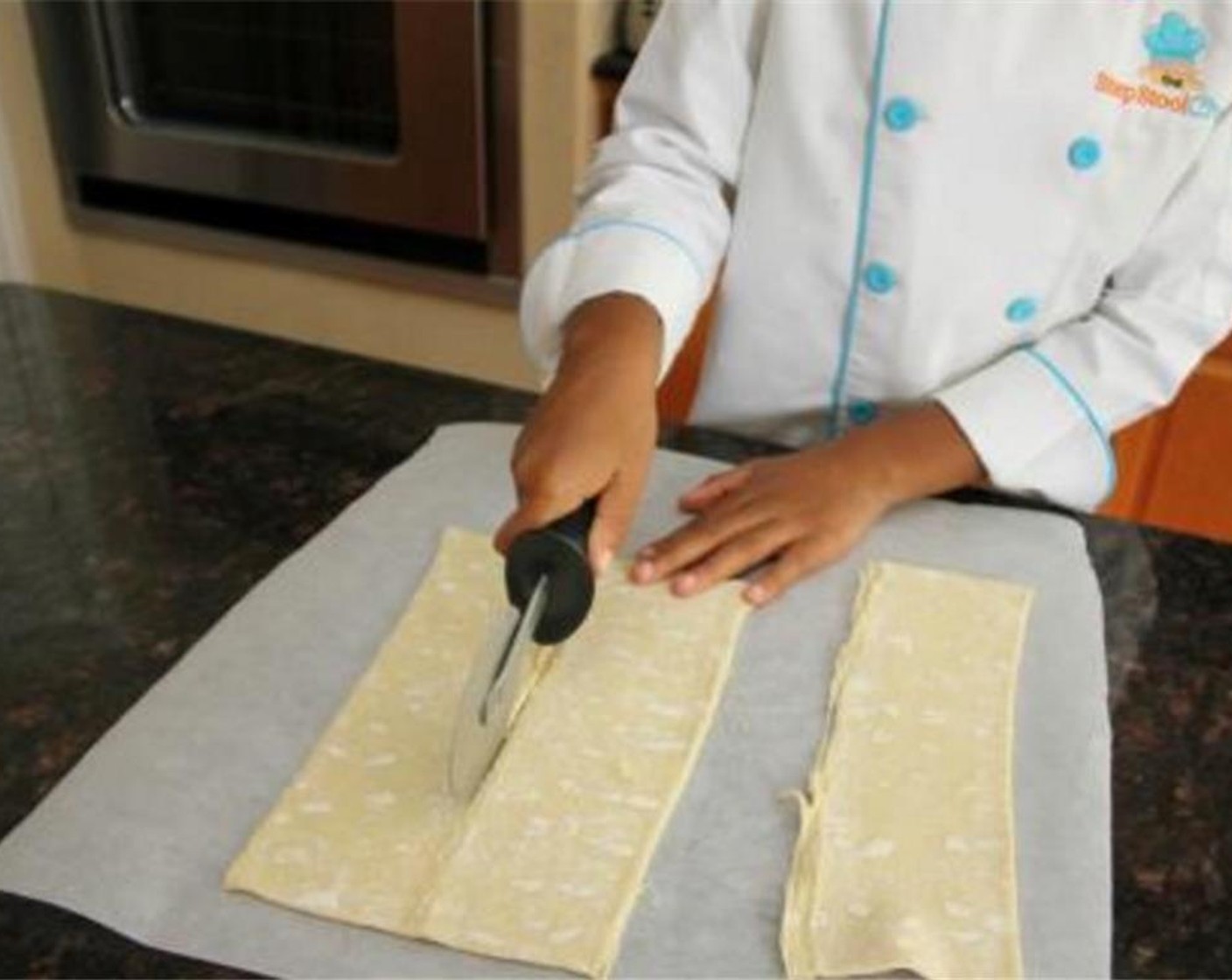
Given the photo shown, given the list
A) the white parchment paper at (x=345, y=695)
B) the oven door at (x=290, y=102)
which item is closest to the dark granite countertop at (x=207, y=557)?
the white parchment paper at (x=345, y=695)

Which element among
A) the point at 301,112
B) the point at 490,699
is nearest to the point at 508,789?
the point at 490,699

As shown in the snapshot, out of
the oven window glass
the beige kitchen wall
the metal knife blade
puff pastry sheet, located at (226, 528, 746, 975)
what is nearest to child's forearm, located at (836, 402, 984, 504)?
puff pastry sheet, located at (226, 528, 746, 975)

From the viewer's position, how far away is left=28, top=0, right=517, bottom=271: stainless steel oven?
130 centimetres

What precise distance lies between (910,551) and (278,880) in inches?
13.2

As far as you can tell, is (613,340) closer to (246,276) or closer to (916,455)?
(916,455)

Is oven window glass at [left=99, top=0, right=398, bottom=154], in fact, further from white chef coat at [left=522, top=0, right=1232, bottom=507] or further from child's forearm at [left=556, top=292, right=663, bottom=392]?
child's forearm at [left=556, top=292, right=663, bottom=392]

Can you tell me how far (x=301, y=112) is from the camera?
1.39m

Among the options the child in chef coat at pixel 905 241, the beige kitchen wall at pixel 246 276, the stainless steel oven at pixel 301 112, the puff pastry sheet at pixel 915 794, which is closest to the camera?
the puff pastry sheet at pixel 915 794

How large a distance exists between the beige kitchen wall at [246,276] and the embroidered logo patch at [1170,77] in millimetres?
746

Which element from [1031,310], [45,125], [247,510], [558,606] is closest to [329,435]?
[247,510]

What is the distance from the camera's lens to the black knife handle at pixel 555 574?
487mm

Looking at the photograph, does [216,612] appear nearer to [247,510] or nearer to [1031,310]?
[247,510]

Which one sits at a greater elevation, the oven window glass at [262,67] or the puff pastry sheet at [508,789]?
the puff pastry sheet at [508,789]

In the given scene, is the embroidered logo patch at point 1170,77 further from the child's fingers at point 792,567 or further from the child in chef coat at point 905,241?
the child's fingers at point 792,567
